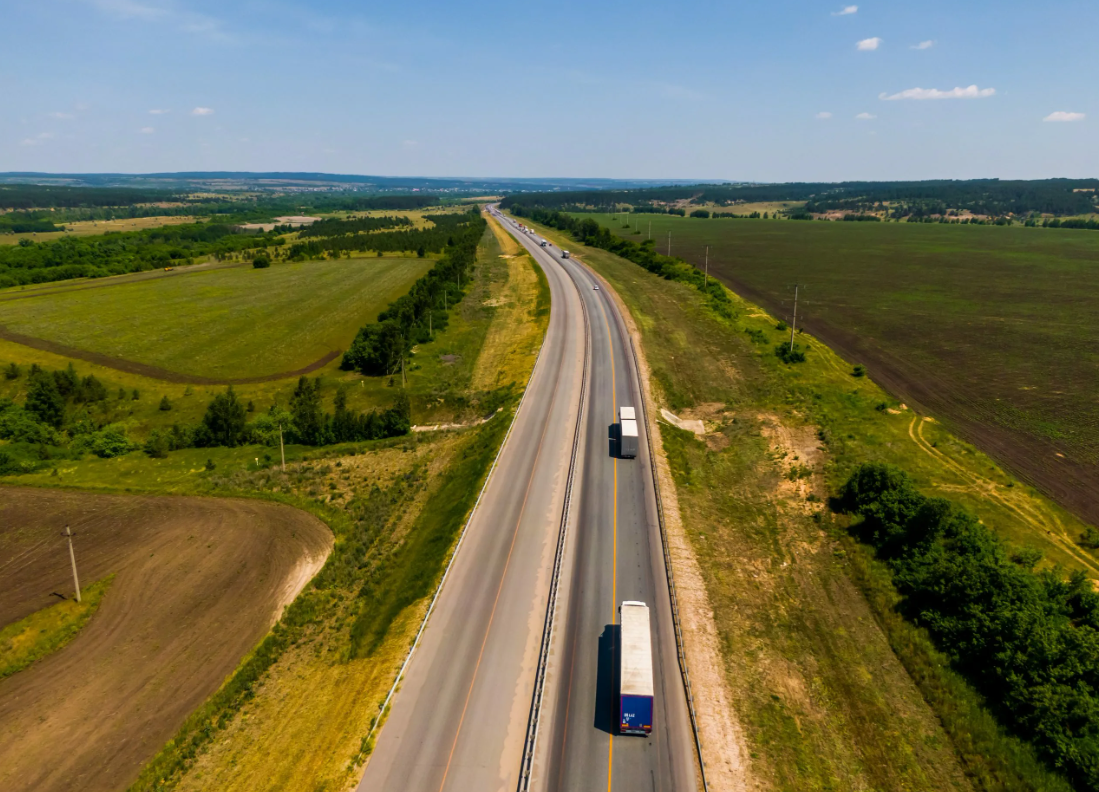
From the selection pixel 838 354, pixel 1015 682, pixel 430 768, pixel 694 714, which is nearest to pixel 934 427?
pixel 838 354

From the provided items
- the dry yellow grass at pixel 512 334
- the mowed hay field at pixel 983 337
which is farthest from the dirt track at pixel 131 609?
the mowed hay field at pixel 983 337

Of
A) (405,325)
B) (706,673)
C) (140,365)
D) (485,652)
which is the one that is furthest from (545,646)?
(140,365)

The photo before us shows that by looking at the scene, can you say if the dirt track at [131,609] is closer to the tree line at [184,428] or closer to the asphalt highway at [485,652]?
the tree line at [184,428]

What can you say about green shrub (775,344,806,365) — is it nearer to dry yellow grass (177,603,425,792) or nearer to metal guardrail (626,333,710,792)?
metal guardrail (626,333,710,792)

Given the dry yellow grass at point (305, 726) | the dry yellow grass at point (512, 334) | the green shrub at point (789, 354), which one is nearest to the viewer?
the dry yellow grass at point (305, 726)

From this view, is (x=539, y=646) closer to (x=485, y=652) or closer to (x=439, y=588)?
(x=485, y=652)

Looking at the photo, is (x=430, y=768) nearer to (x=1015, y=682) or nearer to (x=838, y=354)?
(x=1015, y=682)

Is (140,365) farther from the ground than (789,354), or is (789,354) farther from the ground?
(789,354)
